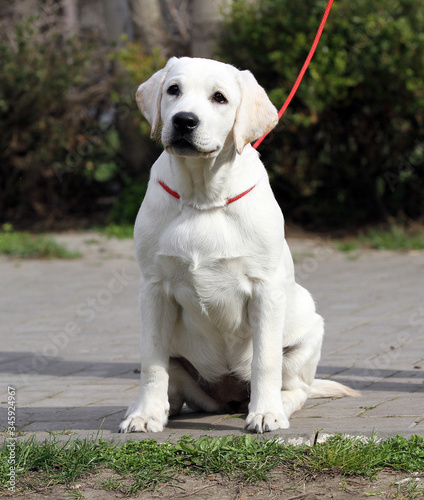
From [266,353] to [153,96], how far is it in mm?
1376

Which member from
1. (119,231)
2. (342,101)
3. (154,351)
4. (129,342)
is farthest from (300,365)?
(119,231)

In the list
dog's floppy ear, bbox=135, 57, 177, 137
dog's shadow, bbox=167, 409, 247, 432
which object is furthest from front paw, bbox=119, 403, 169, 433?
dog's floppy ear, bbox=135, 57, 177, 137

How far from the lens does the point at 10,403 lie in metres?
A: 4.28

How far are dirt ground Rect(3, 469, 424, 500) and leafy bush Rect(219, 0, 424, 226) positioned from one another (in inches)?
297

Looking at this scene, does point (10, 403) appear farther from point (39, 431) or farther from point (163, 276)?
point (163, 276)

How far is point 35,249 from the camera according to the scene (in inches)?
417

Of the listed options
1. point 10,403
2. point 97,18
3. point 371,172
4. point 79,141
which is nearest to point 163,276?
point 10,403

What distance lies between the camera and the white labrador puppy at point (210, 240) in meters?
3.63

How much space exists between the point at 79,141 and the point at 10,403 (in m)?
8.65

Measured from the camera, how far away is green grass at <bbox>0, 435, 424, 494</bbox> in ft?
10.4

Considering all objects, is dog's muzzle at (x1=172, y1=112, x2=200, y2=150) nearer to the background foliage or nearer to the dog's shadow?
the dog's shadow

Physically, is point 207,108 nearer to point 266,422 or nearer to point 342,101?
point 266,422

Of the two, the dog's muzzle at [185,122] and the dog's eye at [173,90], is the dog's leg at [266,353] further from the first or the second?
the dog's eye at [173,90]

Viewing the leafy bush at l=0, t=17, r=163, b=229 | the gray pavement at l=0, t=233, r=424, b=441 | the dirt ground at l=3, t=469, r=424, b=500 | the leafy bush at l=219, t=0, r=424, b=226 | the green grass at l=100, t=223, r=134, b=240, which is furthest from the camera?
the leafy bush at l=0, t=17, r=163, b=229
